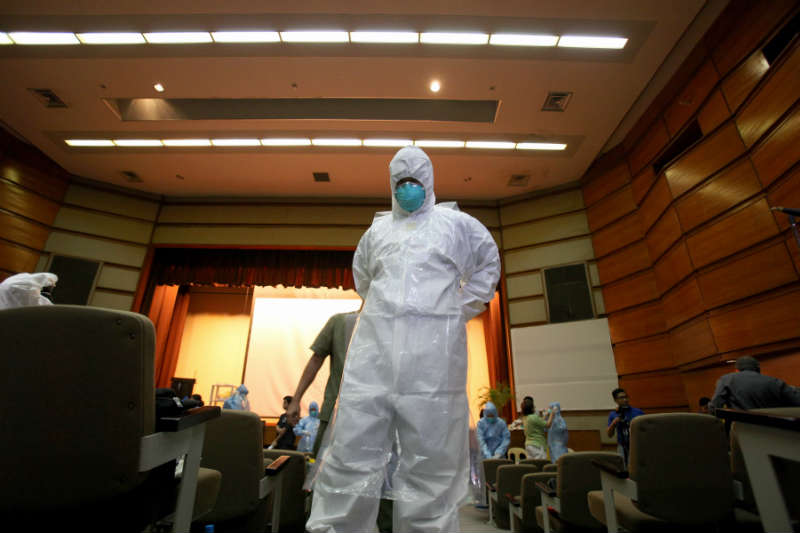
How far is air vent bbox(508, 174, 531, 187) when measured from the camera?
642 centimetres

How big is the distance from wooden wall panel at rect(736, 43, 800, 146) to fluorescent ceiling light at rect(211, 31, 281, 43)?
15.1ft

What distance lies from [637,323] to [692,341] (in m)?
0.99

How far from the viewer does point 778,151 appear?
3236 millimetres

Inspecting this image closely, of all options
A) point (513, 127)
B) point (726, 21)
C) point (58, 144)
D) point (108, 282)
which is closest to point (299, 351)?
point (108, 282)

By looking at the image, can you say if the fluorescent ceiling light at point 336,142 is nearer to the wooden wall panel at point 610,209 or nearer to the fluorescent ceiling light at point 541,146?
the fluorescent ceiling light at point 541,146

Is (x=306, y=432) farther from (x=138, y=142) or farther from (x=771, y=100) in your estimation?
(x=771, y=100)

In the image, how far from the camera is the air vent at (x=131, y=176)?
6.34 m

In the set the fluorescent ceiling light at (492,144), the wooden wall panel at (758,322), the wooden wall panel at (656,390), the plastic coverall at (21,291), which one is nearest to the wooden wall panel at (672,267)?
the wooden wall panel at (758,322)

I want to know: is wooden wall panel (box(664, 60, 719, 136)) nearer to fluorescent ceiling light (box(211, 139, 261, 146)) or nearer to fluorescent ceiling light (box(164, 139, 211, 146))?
fluorescent ceiling light (box(211, 139, 261, 146))

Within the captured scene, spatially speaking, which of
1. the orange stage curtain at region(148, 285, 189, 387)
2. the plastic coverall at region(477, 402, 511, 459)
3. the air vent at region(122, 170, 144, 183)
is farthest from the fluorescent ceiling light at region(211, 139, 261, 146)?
the plastic coverall at region(477, 402, 511, 459)

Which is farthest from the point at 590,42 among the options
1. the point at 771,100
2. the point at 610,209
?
the point at 610,209

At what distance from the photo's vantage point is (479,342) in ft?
26.8

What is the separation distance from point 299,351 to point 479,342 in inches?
143

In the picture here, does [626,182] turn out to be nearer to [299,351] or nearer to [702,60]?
[702,60]
